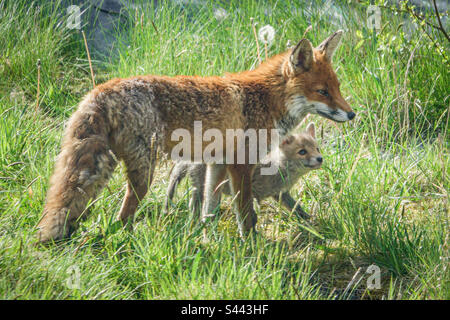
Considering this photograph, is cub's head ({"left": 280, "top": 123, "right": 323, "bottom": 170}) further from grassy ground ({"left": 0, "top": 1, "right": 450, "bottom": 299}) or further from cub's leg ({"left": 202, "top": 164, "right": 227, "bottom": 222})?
cub's leg ({"left": 202, "top": 164, "right": 227, "bottom": 222})

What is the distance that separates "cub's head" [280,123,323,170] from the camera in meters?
5.45

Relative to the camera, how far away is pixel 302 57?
16.5 feet

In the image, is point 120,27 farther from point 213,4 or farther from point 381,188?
point 381,188

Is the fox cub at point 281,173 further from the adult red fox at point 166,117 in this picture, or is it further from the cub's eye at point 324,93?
the cub's eye at point 324,93

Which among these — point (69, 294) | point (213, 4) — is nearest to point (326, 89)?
point (69, 294)

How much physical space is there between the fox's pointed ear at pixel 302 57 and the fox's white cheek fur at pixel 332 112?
1.22ft

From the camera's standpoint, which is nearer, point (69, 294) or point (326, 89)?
point (69, 294)

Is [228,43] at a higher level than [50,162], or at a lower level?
higher

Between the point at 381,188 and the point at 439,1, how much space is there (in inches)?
171

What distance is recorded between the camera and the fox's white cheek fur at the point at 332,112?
4941 millimetres

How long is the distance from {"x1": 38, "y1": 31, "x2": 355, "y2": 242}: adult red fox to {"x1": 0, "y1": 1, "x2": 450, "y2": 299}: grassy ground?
9.9 inches

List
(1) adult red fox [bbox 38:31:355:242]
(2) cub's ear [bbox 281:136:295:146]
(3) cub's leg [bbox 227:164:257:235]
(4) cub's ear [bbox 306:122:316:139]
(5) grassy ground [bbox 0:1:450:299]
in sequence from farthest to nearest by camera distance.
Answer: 1. (4) cub's ear [bbox 306:122:316:139]
2. (2) cub's ear [bbox 281:136:295:146]
3. (3) cub's leg [bbox 227:164:257:235]
4. (1) adult red fox [bbox 38:31:355:242]
5. (5) grassy ground [bbox 0:1:450:299]

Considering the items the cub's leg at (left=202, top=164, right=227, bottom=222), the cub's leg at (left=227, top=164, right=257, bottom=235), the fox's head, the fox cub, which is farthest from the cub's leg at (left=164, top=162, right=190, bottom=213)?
the fox's head

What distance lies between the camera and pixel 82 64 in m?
7.32
